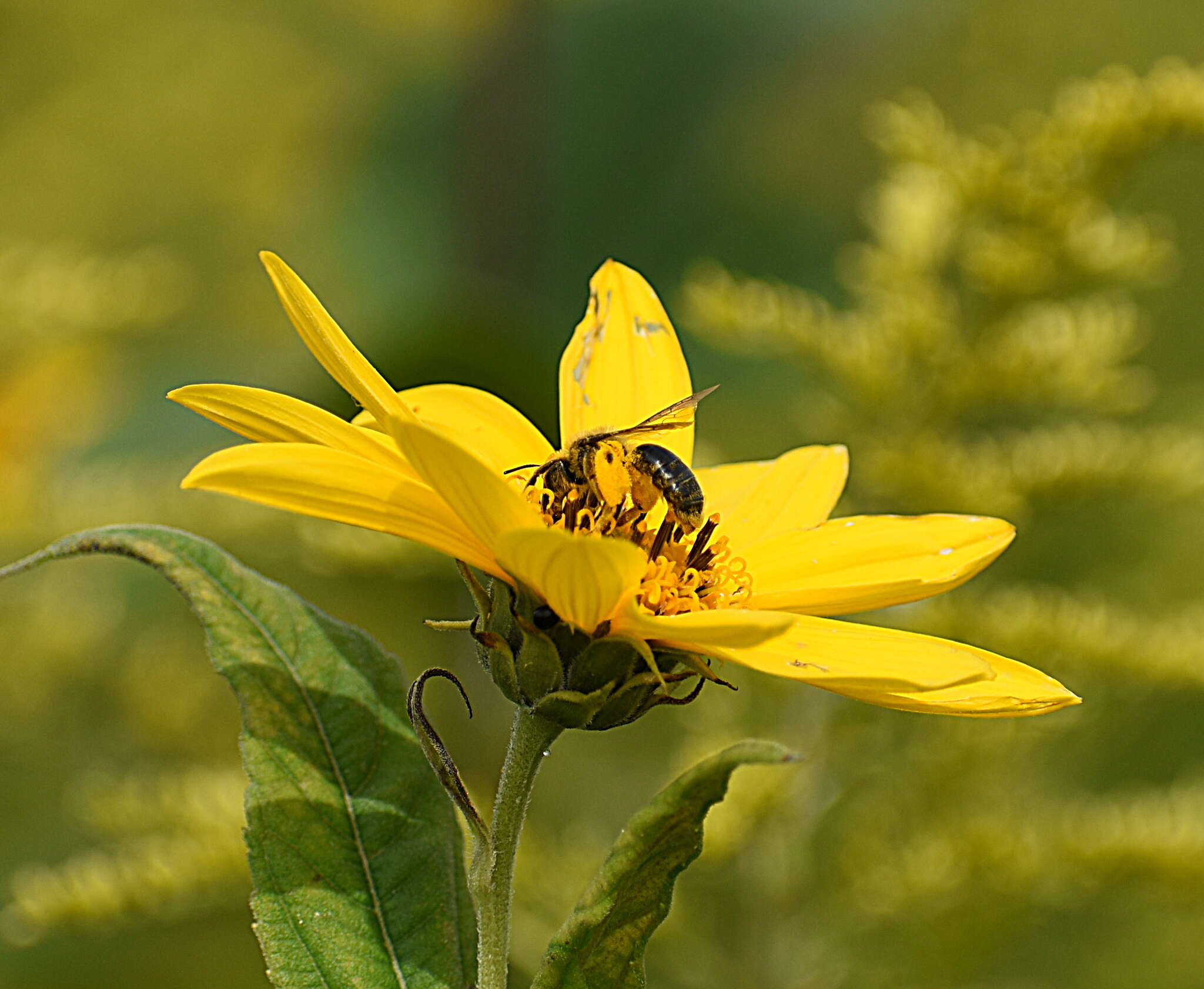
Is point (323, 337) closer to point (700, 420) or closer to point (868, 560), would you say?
point (868, 560)

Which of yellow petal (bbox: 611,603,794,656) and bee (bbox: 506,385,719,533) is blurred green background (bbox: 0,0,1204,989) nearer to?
bee (bbox: 506,385,719,533)

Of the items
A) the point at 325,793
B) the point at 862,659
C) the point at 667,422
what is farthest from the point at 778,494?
the point at 325,793

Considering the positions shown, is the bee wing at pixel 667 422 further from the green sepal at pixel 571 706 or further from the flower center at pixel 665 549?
the green sepal at pixel 571 706

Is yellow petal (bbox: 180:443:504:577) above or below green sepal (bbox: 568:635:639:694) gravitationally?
above

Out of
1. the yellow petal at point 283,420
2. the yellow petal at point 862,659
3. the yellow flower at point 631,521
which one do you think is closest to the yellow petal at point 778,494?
the yellow flower at point 631,521

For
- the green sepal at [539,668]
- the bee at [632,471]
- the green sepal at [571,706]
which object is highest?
the bee at [632,471]

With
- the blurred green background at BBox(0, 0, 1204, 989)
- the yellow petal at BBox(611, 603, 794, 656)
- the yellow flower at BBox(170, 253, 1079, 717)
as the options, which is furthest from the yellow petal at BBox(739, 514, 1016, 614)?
the blurred green background at BBox(0, 0, 1204, 989)
